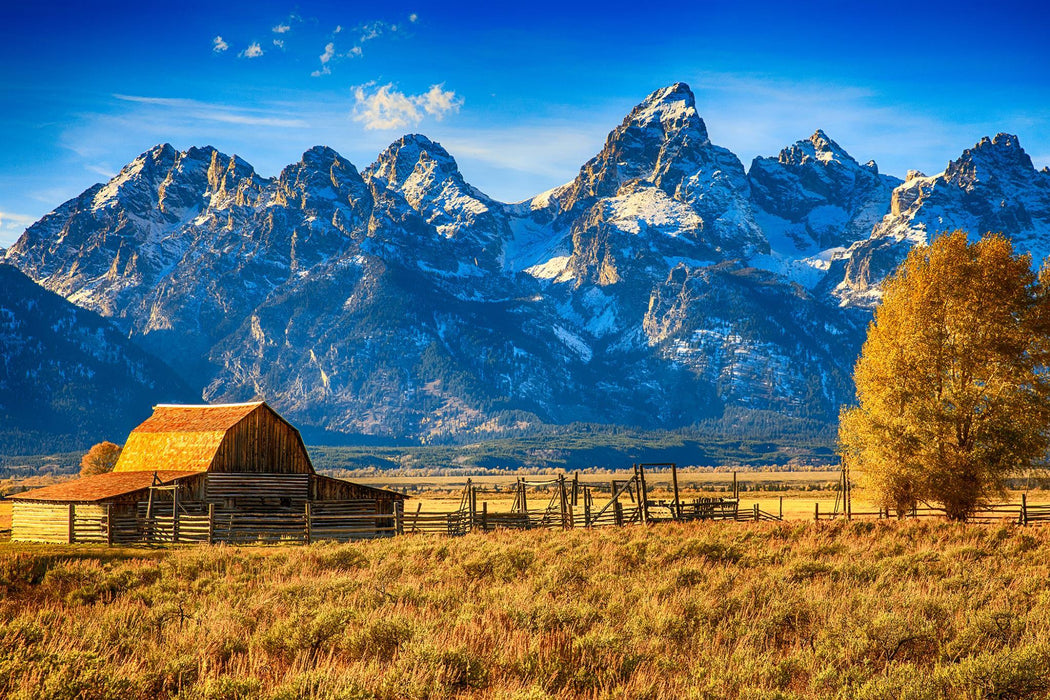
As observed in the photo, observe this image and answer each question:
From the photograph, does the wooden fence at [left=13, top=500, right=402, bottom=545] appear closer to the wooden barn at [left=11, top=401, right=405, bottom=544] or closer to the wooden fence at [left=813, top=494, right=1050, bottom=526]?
the wooden barn at [left=11, top=401, right=405, bottom=544]

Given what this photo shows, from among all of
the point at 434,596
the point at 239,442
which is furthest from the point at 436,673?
the point at 239,442

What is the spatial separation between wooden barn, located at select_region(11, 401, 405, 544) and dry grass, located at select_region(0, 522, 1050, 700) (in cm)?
1556

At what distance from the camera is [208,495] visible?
46438mm

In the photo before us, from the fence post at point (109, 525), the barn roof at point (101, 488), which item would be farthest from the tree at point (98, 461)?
the fence post at point (109, 525)

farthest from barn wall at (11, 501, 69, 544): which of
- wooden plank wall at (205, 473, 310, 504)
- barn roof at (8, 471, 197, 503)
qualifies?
wooden plank wall at (205, 473, 310, 504)

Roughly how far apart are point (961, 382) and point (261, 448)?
112 ft

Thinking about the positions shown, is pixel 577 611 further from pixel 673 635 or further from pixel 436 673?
pixel 436 673

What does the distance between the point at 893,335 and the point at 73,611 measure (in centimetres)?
2937

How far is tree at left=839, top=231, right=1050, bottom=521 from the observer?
33.2 metres

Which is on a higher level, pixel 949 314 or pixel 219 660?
pixel 949 314

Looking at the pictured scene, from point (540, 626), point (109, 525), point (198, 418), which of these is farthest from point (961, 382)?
point (198, 418)

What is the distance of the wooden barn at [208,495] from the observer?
3972cm

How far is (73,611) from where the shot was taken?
16781 millimetres

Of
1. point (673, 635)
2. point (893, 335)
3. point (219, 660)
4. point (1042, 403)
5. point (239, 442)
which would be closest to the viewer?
point (219, 660)
